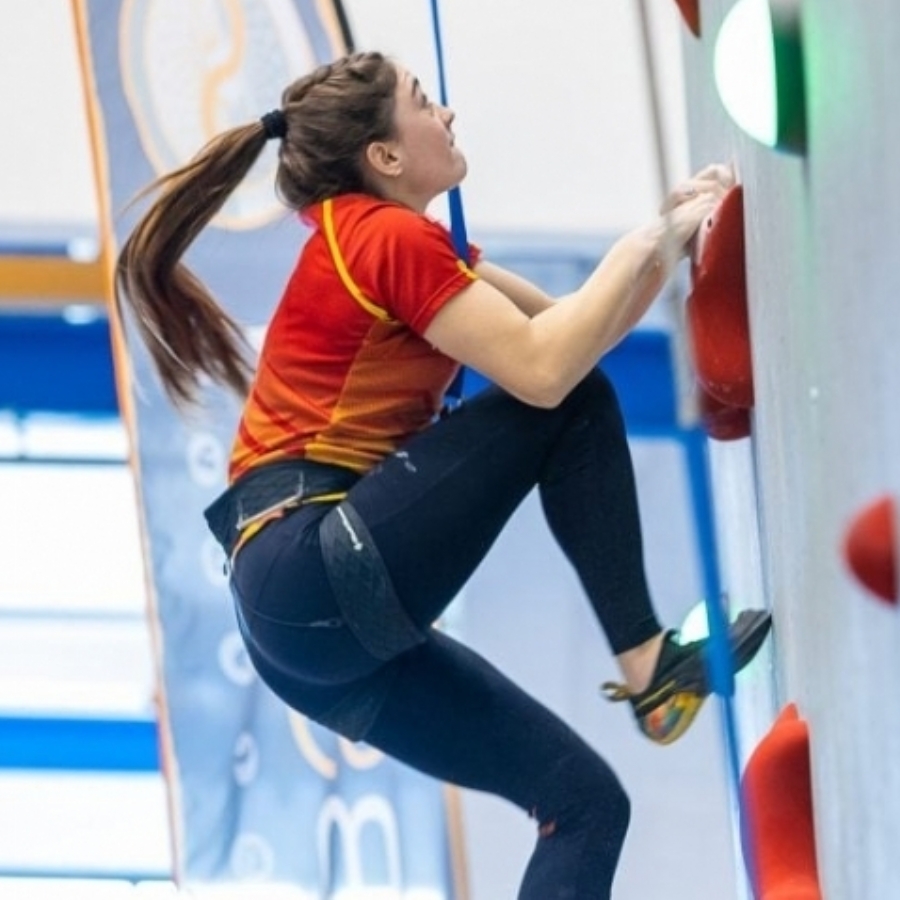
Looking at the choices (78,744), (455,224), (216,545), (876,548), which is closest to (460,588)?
(455,224)

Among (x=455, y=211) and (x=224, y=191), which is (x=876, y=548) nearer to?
(x=455, y=211)

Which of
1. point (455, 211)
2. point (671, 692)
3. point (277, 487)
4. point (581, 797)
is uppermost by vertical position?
point (455, 211)

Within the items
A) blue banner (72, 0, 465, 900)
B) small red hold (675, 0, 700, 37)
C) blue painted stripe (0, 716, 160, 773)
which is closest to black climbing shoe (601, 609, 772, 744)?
Answer: small red hold (675, 0, 700, 37)

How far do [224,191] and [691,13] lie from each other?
0.52 metres

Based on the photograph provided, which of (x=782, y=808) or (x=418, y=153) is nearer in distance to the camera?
(x=782, y=808)

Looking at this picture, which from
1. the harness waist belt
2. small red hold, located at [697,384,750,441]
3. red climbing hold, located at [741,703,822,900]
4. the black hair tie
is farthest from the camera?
small red hold, located at [697,384,750,441]

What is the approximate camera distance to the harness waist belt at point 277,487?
2.08 metres

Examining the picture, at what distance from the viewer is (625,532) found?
78.6 inches

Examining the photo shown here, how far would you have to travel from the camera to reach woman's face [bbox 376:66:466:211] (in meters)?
2.16

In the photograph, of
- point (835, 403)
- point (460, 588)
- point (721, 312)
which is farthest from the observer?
point (721, 312)

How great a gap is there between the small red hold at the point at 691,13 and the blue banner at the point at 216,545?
4.83 feet

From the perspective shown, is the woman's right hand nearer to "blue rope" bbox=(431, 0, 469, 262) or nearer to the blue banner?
"blue rope" bbox=(431, 0, 469, 262)

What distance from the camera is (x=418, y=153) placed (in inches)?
85.3

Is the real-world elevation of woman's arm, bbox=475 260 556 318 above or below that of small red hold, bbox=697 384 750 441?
above
